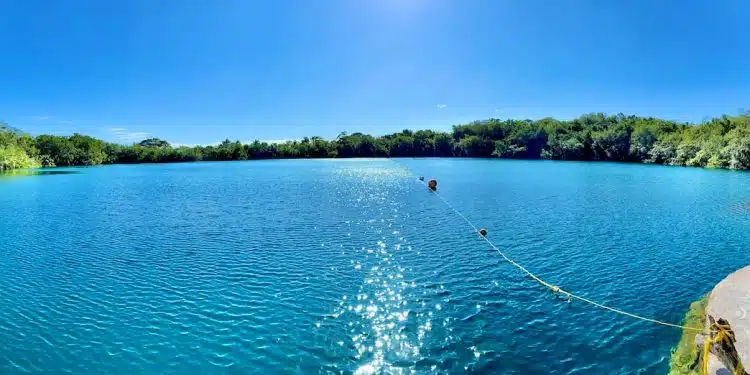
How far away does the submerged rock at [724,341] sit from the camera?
317 inches

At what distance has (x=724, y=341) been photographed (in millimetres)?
8078

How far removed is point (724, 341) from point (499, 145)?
140311 millimetres

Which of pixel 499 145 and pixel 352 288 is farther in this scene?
pixel 499 145

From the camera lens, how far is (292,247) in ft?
68.2

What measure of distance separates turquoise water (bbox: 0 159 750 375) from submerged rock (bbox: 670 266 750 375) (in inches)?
16.9

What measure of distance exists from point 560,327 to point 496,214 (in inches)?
735

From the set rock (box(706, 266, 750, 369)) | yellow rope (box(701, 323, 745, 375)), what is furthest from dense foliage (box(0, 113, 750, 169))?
yellow rope (box(701, 323, 745, 375))

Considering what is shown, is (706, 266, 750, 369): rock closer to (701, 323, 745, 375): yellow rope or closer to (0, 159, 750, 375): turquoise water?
(701, 323, 745, 375): yellow rope

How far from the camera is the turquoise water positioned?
1022cm

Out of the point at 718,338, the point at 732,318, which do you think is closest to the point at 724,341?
the point at 718,338

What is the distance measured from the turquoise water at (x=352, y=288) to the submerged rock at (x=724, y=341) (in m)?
0.43

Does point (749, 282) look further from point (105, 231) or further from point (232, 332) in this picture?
point (105, 231)

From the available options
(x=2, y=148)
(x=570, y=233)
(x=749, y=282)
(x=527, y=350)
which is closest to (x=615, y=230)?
(x=570, y=233)

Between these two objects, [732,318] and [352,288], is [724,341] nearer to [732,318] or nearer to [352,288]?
[732,318]
